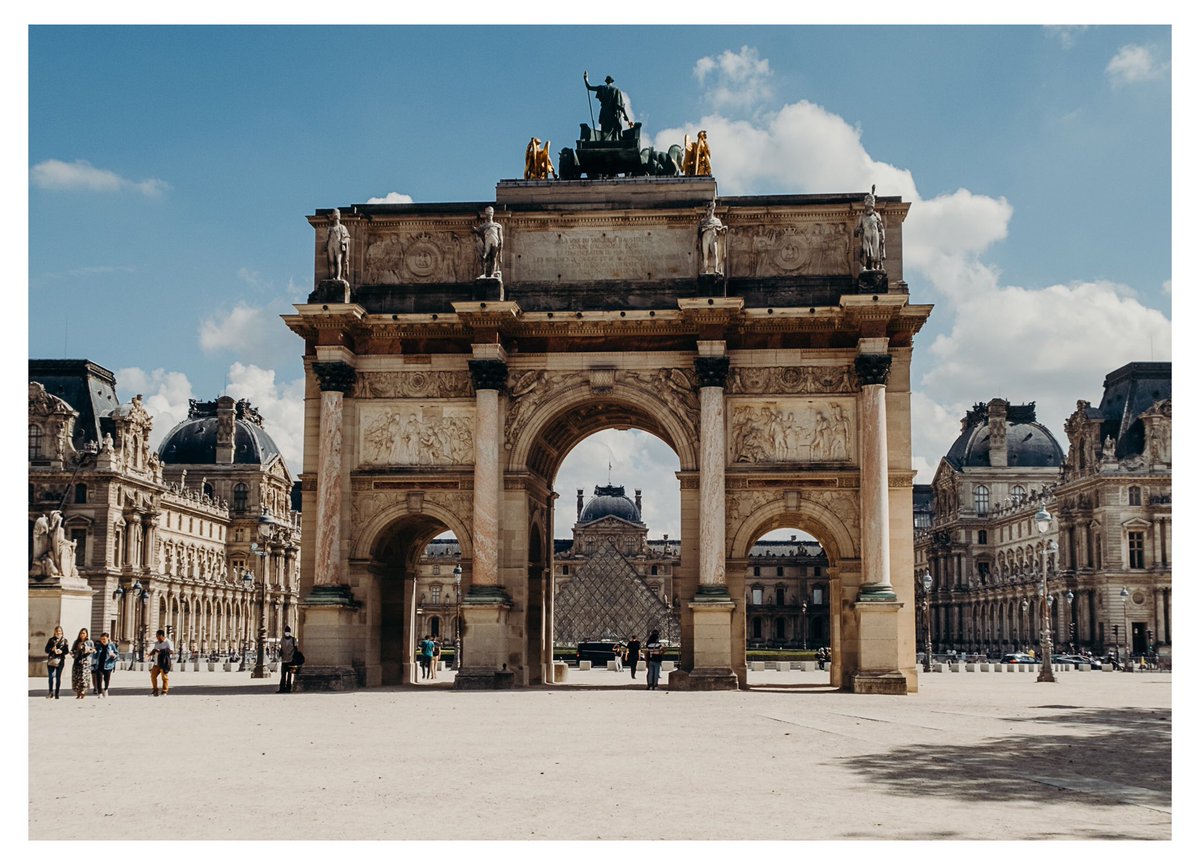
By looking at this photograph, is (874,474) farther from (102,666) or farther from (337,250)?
(102,666)

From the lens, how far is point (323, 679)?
33312mm

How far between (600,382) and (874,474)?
24.4ft

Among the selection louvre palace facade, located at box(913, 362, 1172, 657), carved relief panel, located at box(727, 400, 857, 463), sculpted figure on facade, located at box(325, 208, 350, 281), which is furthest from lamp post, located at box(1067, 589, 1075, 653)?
sculpted figure on facade, located at box(325, 208, 350, 281)

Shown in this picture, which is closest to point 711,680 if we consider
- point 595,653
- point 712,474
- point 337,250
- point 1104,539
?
point 712,474

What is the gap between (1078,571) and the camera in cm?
9362

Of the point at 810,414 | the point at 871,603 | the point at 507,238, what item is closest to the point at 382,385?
the point at 507,238

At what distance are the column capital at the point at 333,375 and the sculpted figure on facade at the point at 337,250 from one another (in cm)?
229

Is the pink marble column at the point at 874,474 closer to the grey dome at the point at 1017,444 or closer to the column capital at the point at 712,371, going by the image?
the column capital at the point at 712,371

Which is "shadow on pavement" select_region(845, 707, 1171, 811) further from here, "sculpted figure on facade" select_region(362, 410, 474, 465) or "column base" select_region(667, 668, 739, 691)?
"sculpted figure on facade" select_region(362, 410, 474, 465)

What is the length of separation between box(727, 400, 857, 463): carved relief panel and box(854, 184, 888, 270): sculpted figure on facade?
3612 millimetres

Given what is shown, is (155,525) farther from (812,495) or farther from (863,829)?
(863,829)

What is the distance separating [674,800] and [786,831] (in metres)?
1.97

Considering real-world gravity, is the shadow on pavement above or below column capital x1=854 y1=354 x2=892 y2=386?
below

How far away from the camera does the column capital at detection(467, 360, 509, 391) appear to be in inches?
1362
